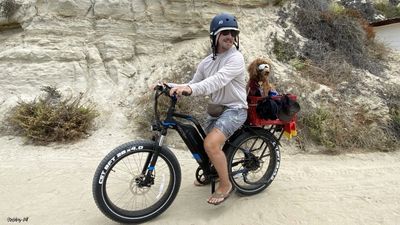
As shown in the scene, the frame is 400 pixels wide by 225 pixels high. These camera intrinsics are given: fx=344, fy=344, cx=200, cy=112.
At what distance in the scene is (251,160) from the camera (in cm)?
416

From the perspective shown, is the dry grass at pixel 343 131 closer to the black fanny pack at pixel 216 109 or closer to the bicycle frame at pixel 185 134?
the bicycle frame at pixel 185 134

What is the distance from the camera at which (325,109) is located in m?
6.45

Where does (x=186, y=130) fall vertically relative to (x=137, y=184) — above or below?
above

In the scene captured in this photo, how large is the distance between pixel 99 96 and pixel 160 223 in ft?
13.3

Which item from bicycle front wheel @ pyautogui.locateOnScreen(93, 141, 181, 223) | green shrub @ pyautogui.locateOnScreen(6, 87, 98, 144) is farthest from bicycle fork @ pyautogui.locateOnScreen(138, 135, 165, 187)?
green shrub @ pyautogui.locateOnScreen(6, 87, 98, 144)

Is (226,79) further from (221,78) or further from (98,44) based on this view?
(98,44)

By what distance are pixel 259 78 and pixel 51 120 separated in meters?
3.65

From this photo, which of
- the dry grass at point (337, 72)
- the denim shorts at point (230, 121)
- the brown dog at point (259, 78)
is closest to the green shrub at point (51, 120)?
the denim shorts at point (230, 121)

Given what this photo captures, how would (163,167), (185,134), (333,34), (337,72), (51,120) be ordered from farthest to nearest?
(333,34)
(337,72)
(51,120)
(163,167)
(185,134)

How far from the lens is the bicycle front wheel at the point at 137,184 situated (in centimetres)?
332

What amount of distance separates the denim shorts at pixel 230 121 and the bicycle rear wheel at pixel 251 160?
0.25 meters

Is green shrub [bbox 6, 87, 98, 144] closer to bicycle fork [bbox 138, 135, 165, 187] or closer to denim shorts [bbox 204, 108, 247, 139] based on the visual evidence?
bicycle fork [bbox 138, 135, 165, 187]

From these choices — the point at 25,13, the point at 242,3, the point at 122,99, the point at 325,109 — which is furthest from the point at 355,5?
the point at 25,13

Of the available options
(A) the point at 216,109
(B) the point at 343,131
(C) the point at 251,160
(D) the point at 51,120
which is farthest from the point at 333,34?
(D) the point at 51,120
